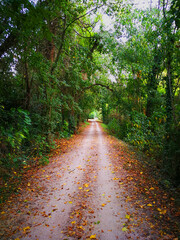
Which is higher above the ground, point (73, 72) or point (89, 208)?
point (73, 72)

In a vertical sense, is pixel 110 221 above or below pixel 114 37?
below

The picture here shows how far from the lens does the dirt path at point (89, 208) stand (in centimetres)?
309

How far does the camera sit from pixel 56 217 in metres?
3.57

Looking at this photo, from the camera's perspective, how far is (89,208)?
3891 mm

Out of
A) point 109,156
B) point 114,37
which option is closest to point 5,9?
point 109,156

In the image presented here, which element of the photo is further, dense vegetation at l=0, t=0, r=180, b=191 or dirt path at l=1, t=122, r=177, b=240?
dense vegetation at l=0, t=0, r=180, b=191

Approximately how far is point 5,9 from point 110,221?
5212 mm

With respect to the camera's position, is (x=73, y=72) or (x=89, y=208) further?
(x=73, y=72)

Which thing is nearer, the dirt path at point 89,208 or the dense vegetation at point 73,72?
the dirt path at point 89,208

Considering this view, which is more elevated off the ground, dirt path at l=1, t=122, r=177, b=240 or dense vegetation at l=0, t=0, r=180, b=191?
dense vegetation at l=0, t=0, r=180, b=191

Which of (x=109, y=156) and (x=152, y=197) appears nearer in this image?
(x=152, y=197)

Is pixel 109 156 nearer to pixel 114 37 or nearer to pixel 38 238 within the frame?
pixel 38 238

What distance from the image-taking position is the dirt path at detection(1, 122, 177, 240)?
309 centimetres

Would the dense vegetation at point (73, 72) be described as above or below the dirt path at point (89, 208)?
above
